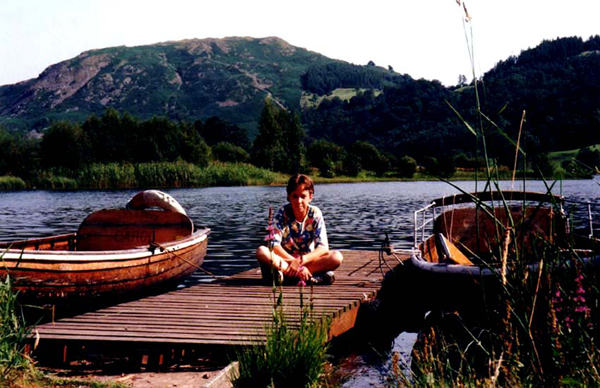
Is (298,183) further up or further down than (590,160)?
further down

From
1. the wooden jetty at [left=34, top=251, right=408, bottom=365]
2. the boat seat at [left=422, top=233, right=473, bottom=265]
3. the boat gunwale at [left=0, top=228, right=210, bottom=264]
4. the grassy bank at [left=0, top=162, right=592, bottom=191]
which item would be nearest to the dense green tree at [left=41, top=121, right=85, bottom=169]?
the grassy bank at [left=0, top=162, right=592, bottom=191]

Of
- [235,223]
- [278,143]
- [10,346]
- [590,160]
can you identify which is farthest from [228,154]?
[590,160]

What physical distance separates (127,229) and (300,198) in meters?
4.28

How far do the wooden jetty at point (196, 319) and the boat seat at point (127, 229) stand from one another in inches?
85.9

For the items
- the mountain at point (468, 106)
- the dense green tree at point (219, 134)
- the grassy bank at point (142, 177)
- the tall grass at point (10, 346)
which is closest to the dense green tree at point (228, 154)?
the dense green tree at point (219, 134)

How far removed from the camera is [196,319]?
659 centimetres

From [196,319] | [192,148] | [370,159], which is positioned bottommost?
[196,319]

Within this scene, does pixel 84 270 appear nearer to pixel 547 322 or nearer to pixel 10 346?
pixel 10 346

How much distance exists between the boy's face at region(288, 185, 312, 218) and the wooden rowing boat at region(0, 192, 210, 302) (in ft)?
5.62

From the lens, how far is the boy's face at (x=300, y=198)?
759cm

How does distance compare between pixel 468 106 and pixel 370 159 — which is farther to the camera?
pixel 468 106

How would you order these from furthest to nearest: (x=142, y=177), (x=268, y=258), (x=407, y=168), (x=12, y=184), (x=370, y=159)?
(x=370, y=159) → (x=407, y=168) → (x=12, y=184) → (x=142, y=177) → (x=268, y=258)

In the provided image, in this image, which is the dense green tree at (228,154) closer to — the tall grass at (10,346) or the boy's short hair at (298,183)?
the boy's short hair at (298,183)

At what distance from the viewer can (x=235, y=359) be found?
556 cm
